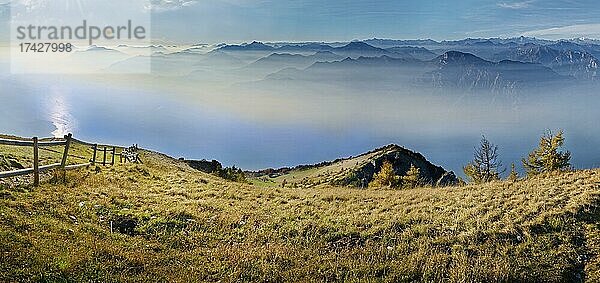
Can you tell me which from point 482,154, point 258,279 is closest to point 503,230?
point 258,279

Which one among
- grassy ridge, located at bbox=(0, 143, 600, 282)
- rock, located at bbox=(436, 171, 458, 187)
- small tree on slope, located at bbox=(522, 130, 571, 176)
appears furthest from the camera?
small tree on slope, located at bbox=(522, 130, 571, 176)

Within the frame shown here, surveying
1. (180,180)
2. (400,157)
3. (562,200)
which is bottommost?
(400,157)

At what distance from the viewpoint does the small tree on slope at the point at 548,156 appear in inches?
2515

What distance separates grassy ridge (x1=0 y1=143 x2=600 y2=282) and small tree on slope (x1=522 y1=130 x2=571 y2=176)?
48.6 meters

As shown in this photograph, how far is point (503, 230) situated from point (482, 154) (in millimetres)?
73411

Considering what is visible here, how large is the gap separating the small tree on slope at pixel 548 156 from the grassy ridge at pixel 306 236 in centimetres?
4860

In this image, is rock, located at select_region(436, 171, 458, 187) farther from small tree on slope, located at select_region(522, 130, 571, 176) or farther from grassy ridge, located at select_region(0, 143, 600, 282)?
grassy ridge, located at select_region(0, 143, 600, 282)

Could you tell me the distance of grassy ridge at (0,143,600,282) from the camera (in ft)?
37.1

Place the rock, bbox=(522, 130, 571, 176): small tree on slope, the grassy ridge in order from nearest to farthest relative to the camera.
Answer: the grassy ridge
the rock
bbox=(522, 130, 571, 176): small tree on slope

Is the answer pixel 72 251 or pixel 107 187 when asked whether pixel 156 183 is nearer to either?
pixel 107 187

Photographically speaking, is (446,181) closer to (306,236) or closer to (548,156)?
(548,156)

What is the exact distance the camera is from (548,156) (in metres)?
66.1

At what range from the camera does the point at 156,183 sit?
91.4ft

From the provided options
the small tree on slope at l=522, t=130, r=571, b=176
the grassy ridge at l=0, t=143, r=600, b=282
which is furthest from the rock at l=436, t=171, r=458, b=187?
the grassy ridge at l=0, t=143, r=600, b=282
